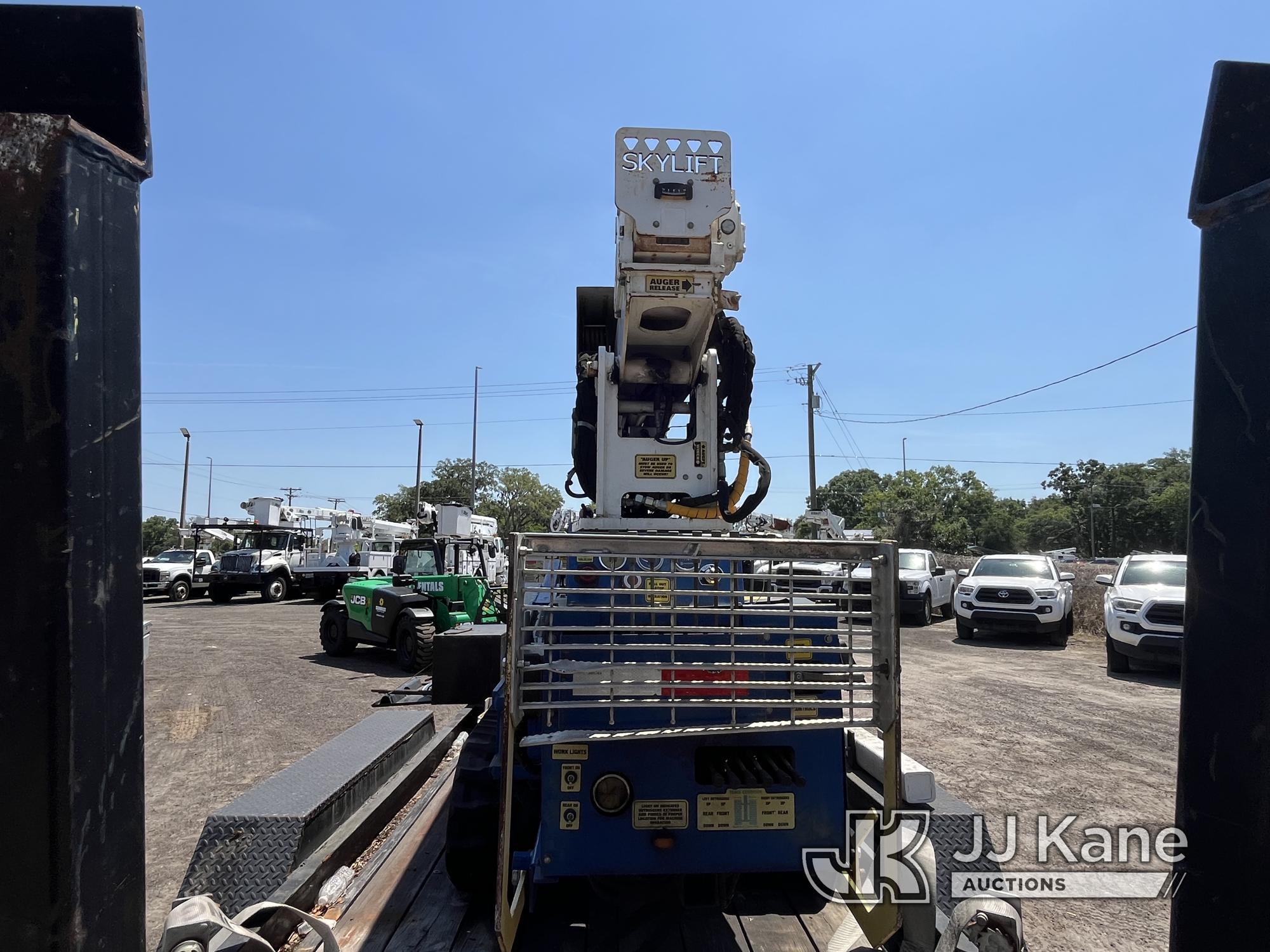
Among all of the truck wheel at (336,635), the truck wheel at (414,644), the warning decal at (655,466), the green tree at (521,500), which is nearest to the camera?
the warning decal at (655,466)

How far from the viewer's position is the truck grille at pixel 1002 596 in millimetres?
15477

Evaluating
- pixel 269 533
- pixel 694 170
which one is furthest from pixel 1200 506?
pixel 269 533

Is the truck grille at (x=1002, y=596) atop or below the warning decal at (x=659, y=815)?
below

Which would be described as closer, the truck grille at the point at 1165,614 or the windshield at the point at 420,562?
the truck grille at the point at 1165,614

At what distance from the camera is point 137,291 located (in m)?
1.44

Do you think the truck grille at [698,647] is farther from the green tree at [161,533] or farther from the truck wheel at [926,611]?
the green tree at [161,533]

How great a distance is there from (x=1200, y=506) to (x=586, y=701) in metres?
2.04

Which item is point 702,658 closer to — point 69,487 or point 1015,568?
point 69,487

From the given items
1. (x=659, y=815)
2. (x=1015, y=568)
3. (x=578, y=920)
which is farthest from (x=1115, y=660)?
(x=659, y=815)

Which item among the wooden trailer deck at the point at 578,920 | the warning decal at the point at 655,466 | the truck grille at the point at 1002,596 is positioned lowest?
the wooden trailer deck at the point at 578,920

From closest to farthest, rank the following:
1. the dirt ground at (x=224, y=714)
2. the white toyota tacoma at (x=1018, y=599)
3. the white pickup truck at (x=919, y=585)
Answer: the dirt ground at (x=224, y=714) → the white toyota tacoma at (x=1018, y=599) → the white pickup truck at (x=919, y=585)

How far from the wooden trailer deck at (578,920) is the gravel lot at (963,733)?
1.16 metres

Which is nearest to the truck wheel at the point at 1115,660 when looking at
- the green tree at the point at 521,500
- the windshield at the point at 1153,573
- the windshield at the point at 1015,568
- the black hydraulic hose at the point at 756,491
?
the windshield at the point at 1153,573

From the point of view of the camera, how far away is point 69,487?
127cm
